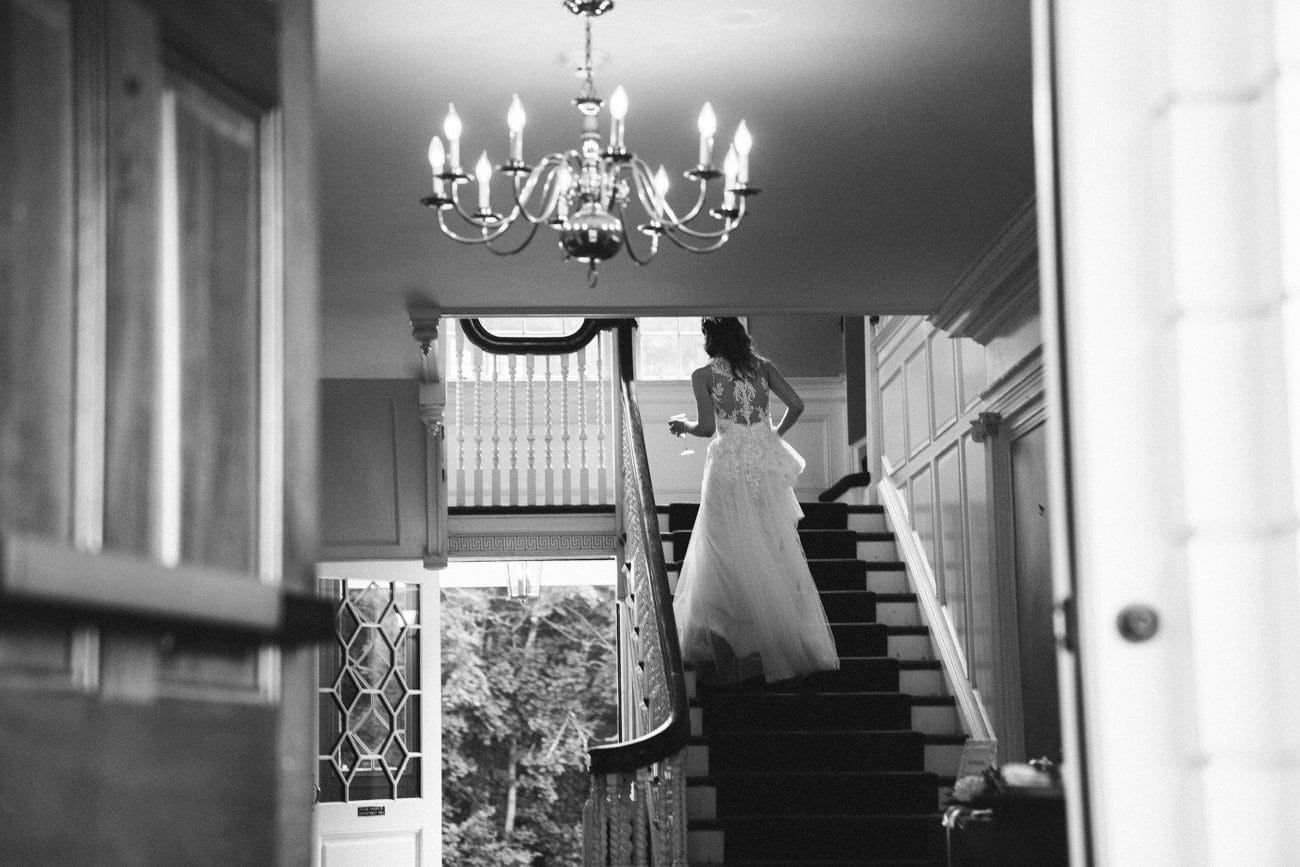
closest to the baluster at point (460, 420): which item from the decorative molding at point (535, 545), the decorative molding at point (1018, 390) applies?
the decorative molding at point (535, 545)

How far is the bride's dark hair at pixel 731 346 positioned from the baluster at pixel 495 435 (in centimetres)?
329

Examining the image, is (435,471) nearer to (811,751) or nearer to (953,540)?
(953,540)

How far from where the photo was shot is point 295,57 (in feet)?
6.91

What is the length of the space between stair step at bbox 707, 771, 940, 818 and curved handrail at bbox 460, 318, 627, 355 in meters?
4.02

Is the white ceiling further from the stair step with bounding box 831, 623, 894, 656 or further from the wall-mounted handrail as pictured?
the stair step with bounding box 831, 623, 894, 656

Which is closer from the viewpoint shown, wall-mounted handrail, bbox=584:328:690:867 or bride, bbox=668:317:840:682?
wall-mounted handrail, bbox=584:328:690:867

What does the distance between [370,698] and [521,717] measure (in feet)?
22.2

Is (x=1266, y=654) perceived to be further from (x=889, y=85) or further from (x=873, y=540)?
(x=873, y=540)

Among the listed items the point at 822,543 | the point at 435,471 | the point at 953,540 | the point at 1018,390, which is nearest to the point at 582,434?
the point at 435,471

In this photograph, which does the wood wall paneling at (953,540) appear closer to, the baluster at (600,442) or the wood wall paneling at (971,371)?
the wood wall paneling at (971,371)

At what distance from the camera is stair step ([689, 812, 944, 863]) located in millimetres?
6703

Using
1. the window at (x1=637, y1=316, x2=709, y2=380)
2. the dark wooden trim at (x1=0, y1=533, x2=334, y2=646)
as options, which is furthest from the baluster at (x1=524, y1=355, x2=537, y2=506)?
the dark wooden trim at (x1=0, y1=533, x2=334, y2=646)

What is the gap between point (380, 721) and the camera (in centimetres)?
993

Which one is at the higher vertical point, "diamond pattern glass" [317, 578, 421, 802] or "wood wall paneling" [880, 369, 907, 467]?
"wood wall paneling" [880, 369, 907, 467]
